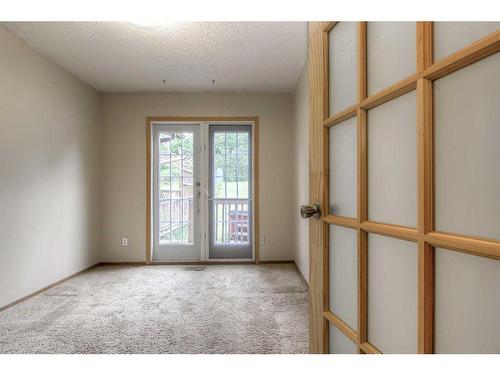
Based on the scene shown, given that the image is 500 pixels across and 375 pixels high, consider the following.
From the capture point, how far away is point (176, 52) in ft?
10.5

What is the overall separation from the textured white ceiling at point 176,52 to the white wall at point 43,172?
266mm

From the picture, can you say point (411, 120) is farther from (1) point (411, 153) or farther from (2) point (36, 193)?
(2) point (36, 193)

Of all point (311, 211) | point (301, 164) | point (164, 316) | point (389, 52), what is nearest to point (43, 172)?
point (164, 316)

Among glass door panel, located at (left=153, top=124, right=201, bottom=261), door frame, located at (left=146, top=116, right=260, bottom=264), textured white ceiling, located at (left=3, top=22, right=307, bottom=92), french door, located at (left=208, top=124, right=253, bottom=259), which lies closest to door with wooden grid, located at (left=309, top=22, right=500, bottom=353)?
textured white ceiling, located at (left=3, top=22, right=307, bottom=92)

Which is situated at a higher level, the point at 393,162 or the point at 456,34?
the point at 456,34

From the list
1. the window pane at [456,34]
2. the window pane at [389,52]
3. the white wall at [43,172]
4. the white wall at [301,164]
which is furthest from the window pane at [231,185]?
the window pane at [456,34]

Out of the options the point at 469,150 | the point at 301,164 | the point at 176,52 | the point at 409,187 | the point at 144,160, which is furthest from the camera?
the point at 144,160

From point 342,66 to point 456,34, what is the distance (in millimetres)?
374

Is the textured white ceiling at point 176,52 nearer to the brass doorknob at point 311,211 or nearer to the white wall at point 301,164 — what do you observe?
the white wall at point 301,164

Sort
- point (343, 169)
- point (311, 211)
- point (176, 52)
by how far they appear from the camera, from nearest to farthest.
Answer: point (343, 169), point (311, 211), point (176, 52)

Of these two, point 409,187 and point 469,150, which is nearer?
point 469,150

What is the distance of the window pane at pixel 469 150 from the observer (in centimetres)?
43

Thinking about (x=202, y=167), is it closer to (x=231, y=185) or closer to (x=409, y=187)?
(x=231, y=185)
